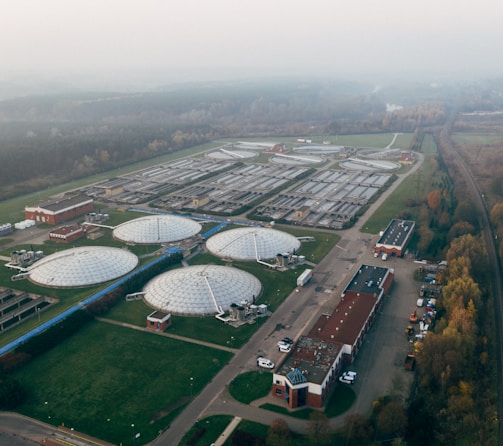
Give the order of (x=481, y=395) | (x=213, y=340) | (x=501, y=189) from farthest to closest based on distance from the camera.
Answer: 1. (x=501, y=189)
2. (x=213, y=340)
3. (x=481, y=395)

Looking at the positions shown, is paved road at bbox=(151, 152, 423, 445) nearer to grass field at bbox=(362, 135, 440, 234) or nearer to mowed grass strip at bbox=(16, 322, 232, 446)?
mowed grass strip at bbox=(16, 322, 232, 446)

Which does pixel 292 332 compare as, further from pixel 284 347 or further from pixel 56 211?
pixel 56 211

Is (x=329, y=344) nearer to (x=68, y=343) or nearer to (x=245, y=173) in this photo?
(x=68, y=343)

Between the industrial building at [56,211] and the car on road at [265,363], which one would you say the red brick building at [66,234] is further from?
the car on road at [265,363]

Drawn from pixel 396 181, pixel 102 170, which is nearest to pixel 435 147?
pixel 396 181

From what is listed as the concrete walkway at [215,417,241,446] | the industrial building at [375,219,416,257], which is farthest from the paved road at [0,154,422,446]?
the industrial building at [375,219,416,257]

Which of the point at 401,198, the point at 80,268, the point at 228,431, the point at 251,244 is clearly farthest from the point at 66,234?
the point at 401,198
